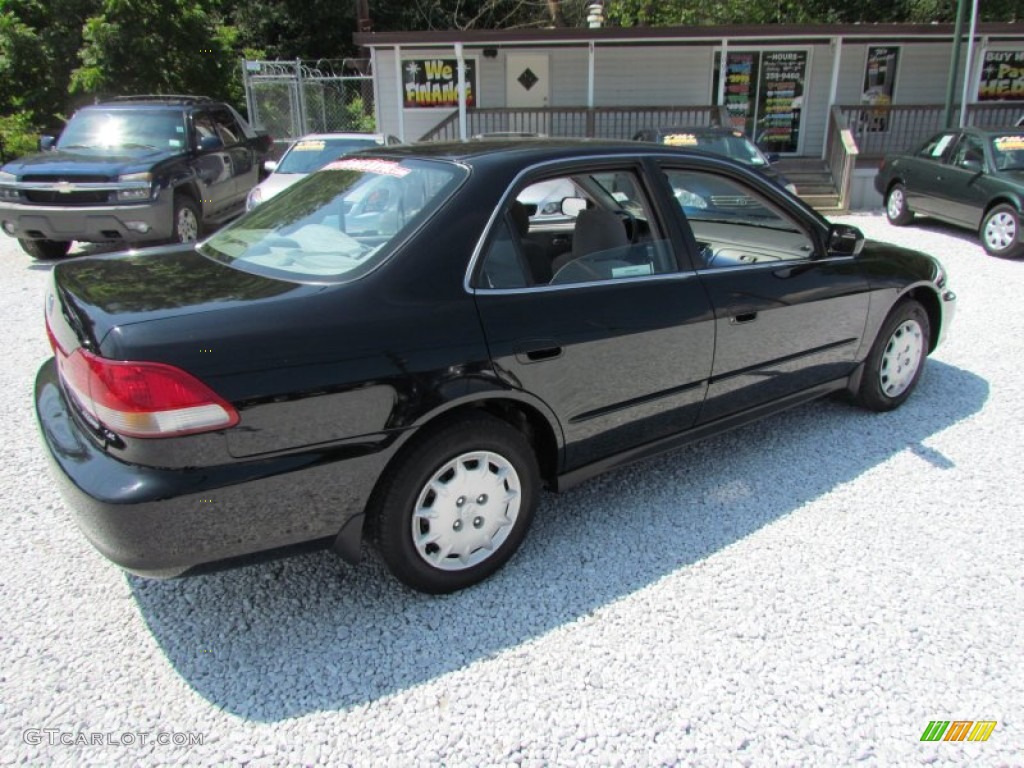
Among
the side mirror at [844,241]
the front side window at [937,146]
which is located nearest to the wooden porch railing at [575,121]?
the front side window at [937,146]

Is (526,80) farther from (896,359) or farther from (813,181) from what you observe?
(896,359)

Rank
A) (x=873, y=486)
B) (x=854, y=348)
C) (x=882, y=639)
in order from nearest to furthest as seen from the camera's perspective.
→ 1. (x=882, y=639)
2. (x=873, y=486)
3. (x=854, y=348)

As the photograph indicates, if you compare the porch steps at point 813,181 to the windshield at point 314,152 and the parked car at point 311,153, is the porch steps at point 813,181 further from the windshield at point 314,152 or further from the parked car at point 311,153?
the windshield at point 314,152

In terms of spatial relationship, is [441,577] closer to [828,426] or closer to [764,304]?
[764,304]

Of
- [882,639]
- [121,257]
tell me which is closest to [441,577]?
[882,639]

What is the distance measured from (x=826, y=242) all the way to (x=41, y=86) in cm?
2113

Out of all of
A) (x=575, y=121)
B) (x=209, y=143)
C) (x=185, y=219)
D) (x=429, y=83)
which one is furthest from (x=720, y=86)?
(x=185, y=219)

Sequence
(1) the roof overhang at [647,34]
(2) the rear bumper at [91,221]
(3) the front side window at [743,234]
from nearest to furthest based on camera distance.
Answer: (3) the front side window at [743,234] < (2) the rear bumper at [91,221] < (1) the roof overhang at [647,34]

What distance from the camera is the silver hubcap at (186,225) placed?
8773 mm

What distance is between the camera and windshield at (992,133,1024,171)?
31.9 ft

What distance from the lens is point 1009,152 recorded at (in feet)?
32.3

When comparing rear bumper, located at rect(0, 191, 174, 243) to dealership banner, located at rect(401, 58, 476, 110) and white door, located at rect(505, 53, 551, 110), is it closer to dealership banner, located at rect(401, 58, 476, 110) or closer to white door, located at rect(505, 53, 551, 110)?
dealership banner, located at rect(401, 58, 476, 110)

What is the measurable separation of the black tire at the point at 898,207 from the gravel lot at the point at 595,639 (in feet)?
30.0

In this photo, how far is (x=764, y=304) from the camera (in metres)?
3.56
